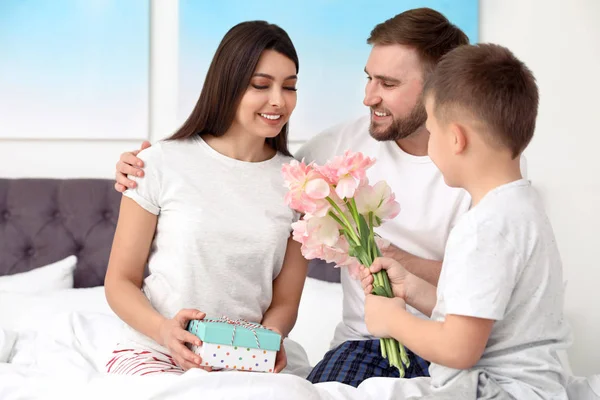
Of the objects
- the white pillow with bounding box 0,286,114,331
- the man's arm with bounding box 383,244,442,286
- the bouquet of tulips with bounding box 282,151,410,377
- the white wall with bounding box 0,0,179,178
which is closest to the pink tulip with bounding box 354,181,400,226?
the bouquet of tulips with bounding box 282,151,410,377

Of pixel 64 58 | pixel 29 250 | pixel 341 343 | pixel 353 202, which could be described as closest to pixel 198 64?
pixel 64 58

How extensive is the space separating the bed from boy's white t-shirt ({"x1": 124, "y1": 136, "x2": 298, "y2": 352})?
1.26 feet

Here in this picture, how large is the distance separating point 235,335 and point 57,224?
188 centimetres

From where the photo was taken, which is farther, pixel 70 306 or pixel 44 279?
pixel 44 279

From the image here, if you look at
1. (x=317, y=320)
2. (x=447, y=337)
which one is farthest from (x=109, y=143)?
(x=447, y=337)

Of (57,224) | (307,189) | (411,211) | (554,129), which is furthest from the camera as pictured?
(554,129)

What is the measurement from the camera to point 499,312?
1.39 m

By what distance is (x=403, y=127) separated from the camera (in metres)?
2.19

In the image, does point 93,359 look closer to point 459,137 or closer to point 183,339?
point 183,339

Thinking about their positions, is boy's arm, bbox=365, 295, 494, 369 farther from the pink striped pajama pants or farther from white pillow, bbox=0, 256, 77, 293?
white pillow, bbox=0, 256, 77, 293

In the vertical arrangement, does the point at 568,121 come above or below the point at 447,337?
above

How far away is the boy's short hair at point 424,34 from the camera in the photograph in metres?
2.24

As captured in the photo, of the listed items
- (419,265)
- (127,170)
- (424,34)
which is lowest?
(419,265)

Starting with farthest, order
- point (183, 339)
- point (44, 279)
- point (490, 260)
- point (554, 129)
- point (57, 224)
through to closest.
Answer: point (554, 129), point (57, 224), point (44, 279), point (183, 339), point (490, 260)
